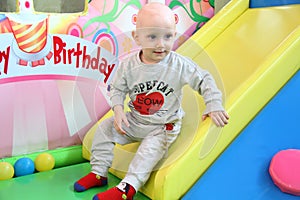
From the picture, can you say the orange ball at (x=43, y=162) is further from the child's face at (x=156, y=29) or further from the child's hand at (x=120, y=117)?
the child's face at (x=156, y=29)

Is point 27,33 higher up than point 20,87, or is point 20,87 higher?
point 27,33

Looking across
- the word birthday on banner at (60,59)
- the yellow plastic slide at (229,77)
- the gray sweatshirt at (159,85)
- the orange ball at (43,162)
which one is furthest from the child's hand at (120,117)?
the orange ball at (43,162)

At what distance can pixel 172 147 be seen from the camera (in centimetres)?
126

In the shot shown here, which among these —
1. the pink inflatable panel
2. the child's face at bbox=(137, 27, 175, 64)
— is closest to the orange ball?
the child's face at bbox=(137, 27, 175, 64)

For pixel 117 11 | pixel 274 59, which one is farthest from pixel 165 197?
pixel 117 11

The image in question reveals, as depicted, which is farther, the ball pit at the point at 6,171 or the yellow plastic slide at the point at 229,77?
the ball pit at the point at 6,171

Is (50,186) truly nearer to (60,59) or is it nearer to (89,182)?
(89,182)

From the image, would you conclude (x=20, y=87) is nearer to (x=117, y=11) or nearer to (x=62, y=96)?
(x=62, y=96)

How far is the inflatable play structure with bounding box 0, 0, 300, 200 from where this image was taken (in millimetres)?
1155

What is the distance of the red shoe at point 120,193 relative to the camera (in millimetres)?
1152

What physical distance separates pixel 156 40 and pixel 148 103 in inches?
8.0

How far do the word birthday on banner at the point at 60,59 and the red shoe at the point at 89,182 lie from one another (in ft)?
1.21

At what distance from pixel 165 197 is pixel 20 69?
713 millimetres

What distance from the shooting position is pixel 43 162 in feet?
4.76
